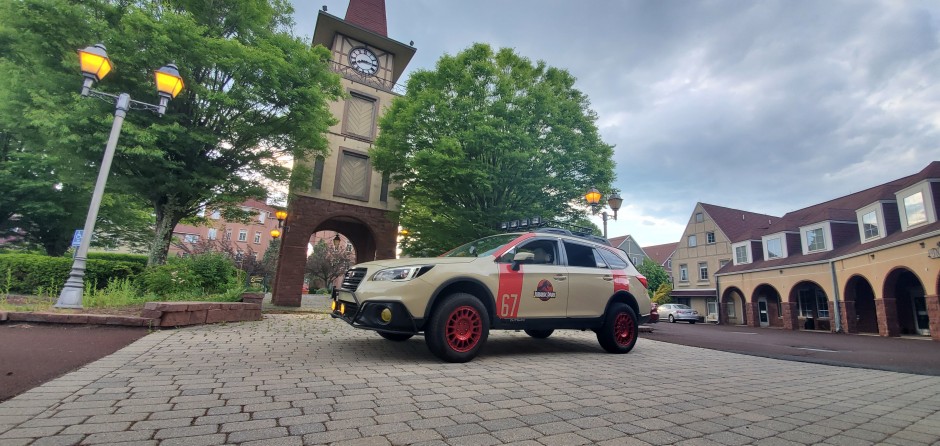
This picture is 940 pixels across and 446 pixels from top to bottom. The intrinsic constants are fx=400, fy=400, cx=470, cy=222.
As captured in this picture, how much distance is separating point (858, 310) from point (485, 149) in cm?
2128

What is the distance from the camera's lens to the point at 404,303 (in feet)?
15.6

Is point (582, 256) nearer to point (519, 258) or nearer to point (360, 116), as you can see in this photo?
point (519, 258)

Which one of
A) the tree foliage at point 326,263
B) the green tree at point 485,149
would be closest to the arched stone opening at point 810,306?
the green tree at point 485,149

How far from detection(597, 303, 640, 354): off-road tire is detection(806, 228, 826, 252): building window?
2398cm

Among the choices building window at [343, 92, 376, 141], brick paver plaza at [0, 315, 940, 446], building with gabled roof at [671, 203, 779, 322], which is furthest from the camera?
building with gabled roof at [671, 203, 779, 322]

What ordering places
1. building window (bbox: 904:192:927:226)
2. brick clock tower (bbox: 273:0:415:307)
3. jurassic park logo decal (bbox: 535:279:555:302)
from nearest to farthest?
jurassic park logo decal (bbox: 535:279:555:302), building window (bbox: 904:192:927:226), brick clock tower (bbox: 273:0:415:307)

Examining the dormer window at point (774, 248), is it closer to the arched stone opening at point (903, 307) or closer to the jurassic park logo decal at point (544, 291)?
the arched stone opening at point (903, 307)

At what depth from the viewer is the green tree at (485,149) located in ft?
46.7

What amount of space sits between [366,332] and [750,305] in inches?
1140

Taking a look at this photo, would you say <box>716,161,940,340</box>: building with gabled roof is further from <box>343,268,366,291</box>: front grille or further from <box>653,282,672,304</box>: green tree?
<box>343,268,366,291</box>: front grille

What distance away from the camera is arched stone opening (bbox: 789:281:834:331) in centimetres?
2319

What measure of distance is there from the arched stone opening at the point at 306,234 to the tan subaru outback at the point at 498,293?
12061 mm

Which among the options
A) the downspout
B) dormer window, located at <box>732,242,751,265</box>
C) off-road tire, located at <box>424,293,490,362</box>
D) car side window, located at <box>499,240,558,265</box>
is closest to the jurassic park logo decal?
car side window, located at <box>499,240,558,265</box>

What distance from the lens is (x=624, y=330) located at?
6.77m
